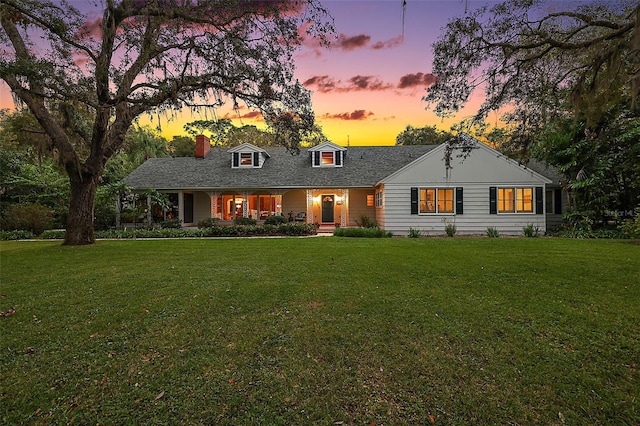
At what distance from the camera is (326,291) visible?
511 centimetres

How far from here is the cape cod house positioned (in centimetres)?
1423

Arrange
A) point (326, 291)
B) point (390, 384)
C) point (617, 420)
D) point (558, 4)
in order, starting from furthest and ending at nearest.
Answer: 1. point (558, 4)
2. point (326, 291)
3. point (390, 384)
4. point (617, 420)

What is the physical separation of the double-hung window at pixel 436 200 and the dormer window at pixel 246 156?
10.0 meters

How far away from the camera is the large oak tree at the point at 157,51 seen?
7.46 meters

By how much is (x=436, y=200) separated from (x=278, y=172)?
9084 millimetres

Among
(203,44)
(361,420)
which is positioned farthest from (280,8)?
(361,420)

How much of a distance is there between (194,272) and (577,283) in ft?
23.6

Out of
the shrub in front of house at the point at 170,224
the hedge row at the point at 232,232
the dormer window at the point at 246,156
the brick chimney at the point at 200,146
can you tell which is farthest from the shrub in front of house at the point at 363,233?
the brick chimney at the point at 200,146

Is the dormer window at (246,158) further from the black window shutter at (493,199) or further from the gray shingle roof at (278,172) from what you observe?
the black window shutter at (493,199)

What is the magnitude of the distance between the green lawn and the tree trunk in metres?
4.97

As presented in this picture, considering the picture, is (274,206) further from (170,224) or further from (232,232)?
(170,224)

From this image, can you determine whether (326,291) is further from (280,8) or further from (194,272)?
(280,8)

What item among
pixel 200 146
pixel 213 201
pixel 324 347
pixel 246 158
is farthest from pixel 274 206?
pixel 324 347

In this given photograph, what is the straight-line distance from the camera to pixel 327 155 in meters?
19.0
